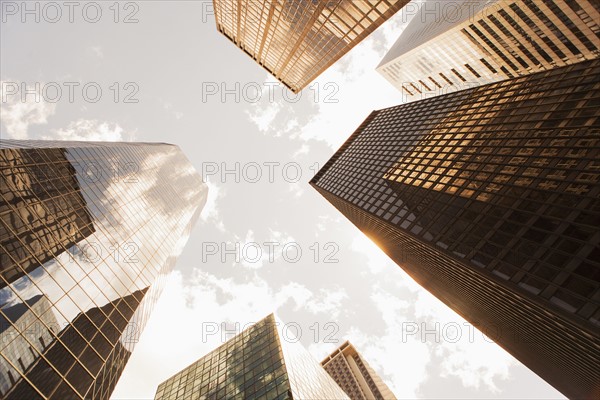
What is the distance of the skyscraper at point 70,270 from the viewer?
19703 millimetres

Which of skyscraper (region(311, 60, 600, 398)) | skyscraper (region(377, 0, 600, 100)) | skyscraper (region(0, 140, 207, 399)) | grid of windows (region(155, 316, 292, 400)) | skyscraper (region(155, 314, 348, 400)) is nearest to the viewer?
skyscraper (region(0, 140, 207, 399))

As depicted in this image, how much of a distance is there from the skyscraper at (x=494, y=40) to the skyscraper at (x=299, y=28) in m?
28.7

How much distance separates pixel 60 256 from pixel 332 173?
2781 inches

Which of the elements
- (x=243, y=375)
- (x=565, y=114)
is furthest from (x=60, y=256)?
(x=565, y=114)

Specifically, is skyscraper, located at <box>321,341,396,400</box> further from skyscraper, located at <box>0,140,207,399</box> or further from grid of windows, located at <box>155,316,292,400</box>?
skyscraper, located at <box>0,140,207,399</box>

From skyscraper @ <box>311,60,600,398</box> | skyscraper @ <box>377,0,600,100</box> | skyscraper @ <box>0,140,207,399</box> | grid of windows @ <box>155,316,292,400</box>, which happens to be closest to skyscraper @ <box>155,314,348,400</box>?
grid of windows @ <box>155,316,292,400</box>

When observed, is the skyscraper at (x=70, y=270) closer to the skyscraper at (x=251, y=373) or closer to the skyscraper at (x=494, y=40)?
the skyscraper at (x=251, y=373)

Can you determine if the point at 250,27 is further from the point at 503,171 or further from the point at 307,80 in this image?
the point at 503,171

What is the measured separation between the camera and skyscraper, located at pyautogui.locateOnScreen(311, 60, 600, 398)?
79.6ft

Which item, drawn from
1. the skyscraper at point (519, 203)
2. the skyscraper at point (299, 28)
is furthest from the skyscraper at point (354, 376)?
the skyscraper at point (299, 28)

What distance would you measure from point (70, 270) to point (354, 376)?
163633 millimetres

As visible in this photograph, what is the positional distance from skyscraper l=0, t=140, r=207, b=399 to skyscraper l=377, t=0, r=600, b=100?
7071 cm

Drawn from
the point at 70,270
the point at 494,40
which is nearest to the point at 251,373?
the point at 70,270

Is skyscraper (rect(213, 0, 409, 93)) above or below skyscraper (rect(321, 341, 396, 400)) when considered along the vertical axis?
above
